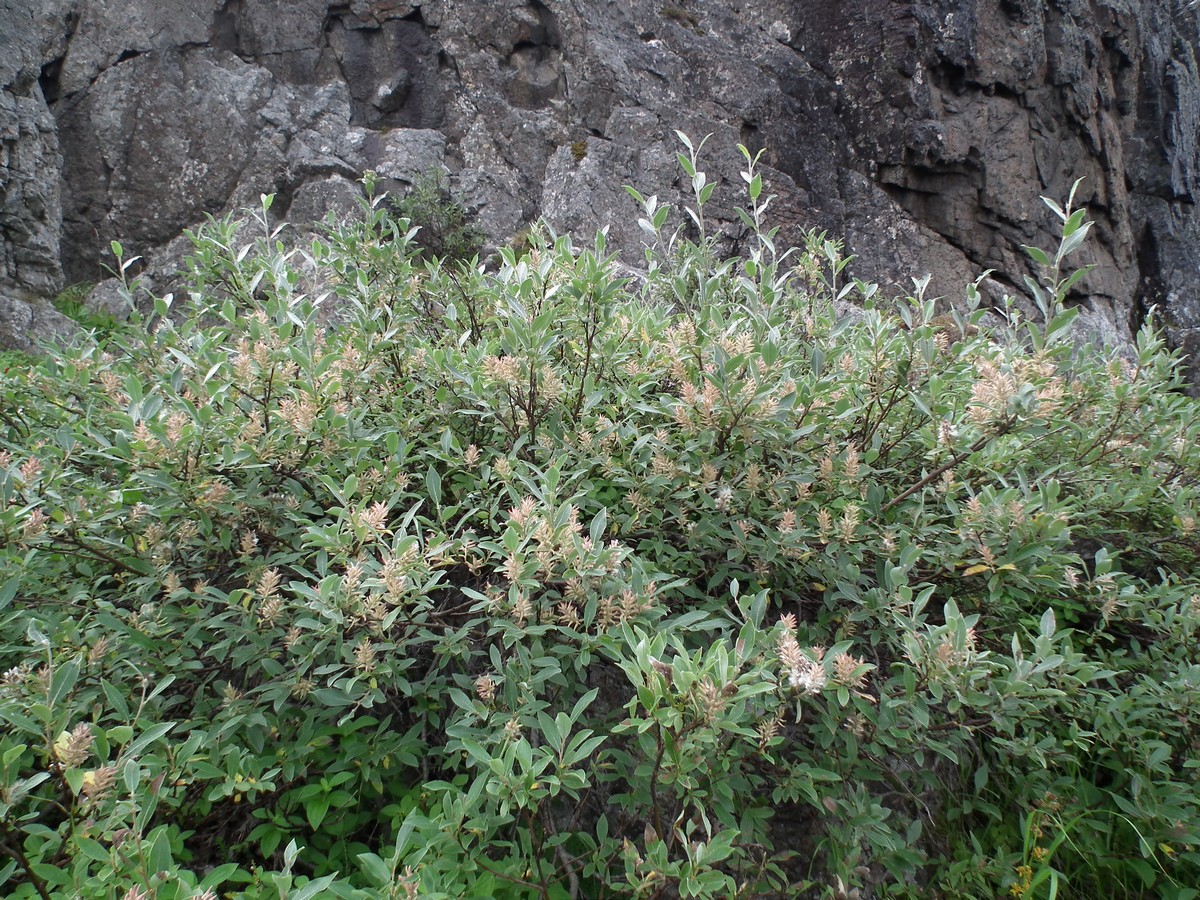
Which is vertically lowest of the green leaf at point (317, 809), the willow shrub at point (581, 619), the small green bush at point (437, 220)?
the small green bush at point (437, 220)

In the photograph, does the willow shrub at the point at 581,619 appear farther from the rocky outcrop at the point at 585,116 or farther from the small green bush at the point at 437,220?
the rocky outcrop at the point at 585,116

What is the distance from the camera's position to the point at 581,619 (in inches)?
72.2

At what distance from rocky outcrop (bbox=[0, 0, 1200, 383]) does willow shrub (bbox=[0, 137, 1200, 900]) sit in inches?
282

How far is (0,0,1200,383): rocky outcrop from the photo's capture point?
9117 mm

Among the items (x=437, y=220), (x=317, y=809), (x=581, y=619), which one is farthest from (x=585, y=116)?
(x=317, y=809)

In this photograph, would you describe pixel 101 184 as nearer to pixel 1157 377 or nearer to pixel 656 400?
pixel 656 400

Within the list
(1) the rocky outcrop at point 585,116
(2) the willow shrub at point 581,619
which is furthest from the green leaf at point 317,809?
(1) the rocky outcrop at point 585,116

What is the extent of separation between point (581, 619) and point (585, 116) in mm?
10029

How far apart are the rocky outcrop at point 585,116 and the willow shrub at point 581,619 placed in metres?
7.17

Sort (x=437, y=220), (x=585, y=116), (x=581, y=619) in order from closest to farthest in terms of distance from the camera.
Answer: (x=581, y=619)
(x=437, y=220)
(x=585, y=116)

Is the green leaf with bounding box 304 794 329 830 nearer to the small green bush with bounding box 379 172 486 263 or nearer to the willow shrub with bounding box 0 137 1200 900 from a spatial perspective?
the willow shrub with bounding box 0 137 1200 900

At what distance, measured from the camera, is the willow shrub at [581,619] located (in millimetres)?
1585

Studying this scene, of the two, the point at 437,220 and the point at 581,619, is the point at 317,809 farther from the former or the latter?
the point at 437,220

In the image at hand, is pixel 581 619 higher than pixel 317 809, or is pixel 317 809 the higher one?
pixel 581 619
